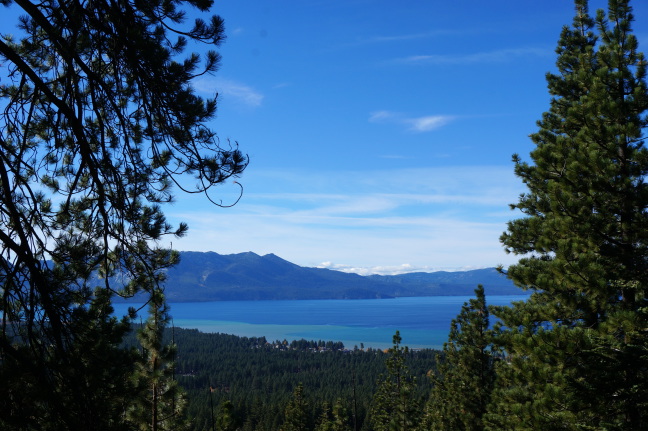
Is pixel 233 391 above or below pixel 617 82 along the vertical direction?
below

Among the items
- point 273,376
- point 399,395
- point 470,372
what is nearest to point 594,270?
point 470,372

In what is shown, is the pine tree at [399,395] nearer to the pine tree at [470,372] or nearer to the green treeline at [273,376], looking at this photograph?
the pine tree at [470,372]

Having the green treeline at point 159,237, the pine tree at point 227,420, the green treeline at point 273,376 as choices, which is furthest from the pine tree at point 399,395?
the green treeline at point 273,376

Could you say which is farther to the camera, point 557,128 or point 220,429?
point 220,429

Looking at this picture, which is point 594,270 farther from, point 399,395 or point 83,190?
point 399,395

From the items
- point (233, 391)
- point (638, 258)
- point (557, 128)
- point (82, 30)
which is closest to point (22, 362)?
point (82, 30)

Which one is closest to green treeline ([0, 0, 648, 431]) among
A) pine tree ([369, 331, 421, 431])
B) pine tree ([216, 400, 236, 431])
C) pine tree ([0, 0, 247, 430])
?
pine tree ([0, 0, 247, 430])

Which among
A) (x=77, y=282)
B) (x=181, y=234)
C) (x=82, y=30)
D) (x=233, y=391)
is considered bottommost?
(x=233, y=391)

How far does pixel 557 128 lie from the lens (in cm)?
995

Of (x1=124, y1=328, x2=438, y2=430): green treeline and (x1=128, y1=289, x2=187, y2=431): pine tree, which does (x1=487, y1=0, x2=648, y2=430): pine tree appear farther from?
(x1=124, y1=328, x2=438, y2=430): green treeline

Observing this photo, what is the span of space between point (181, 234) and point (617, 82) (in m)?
7.62

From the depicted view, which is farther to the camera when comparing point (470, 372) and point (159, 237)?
point (470, 372)

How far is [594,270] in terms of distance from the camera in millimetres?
6191

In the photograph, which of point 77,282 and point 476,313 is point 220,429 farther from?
point 77,282
